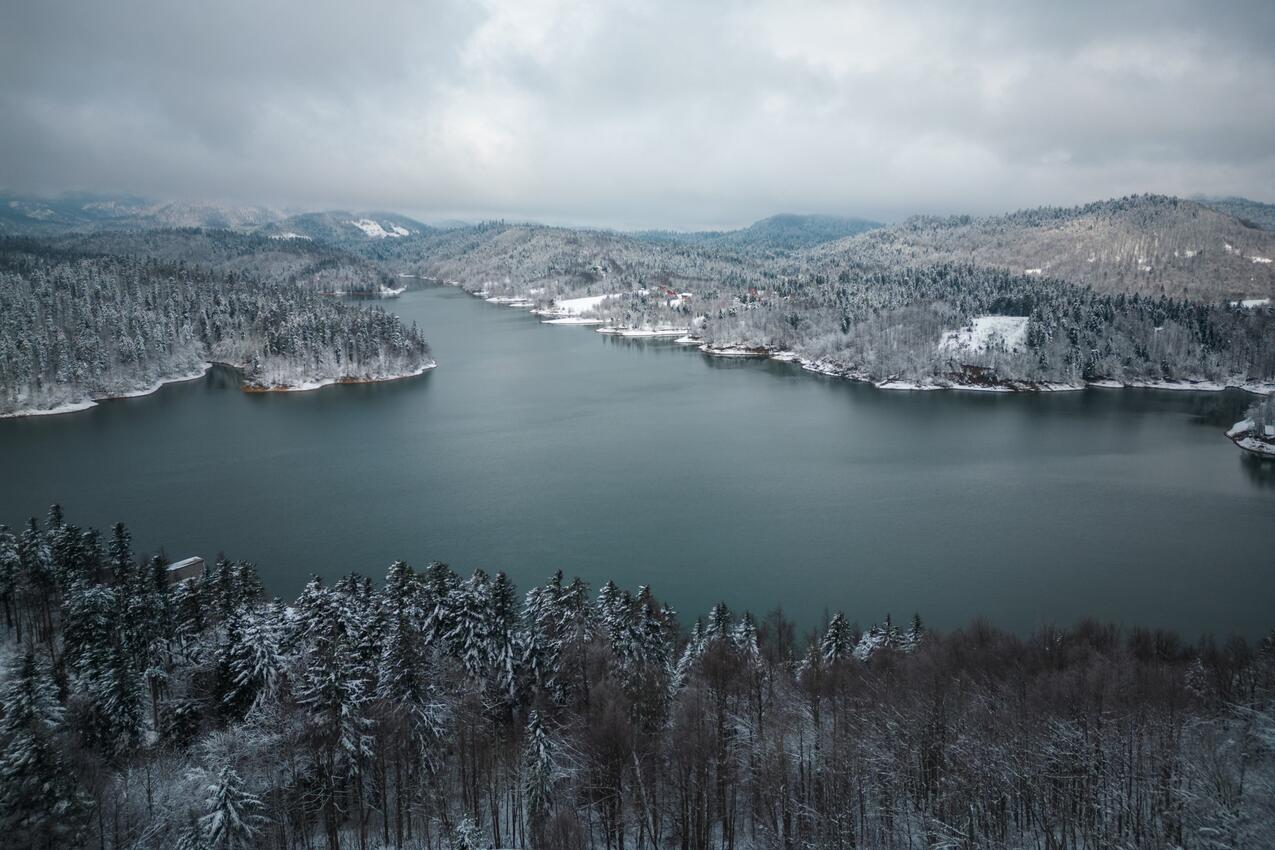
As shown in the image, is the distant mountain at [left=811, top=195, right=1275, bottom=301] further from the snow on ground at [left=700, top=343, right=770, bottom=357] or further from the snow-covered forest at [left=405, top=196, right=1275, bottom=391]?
the snow on ground at [left=700, top=343, right=770, bottom=357]

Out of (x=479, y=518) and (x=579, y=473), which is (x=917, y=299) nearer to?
(x=579, y=473)

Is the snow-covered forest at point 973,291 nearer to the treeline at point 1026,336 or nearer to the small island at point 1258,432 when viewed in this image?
the treeline at point 1026,336

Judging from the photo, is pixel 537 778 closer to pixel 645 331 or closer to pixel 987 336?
pixel 987 336

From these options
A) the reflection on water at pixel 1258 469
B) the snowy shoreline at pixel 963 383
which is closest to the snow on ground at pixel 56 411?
the snowy shoreline at pixel 963 383

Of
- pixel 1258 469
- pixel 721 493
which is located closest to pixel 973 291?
pixel 1258 469

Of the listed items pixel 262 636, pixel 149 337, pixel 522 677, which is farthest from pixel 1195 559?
pixel 149 337
